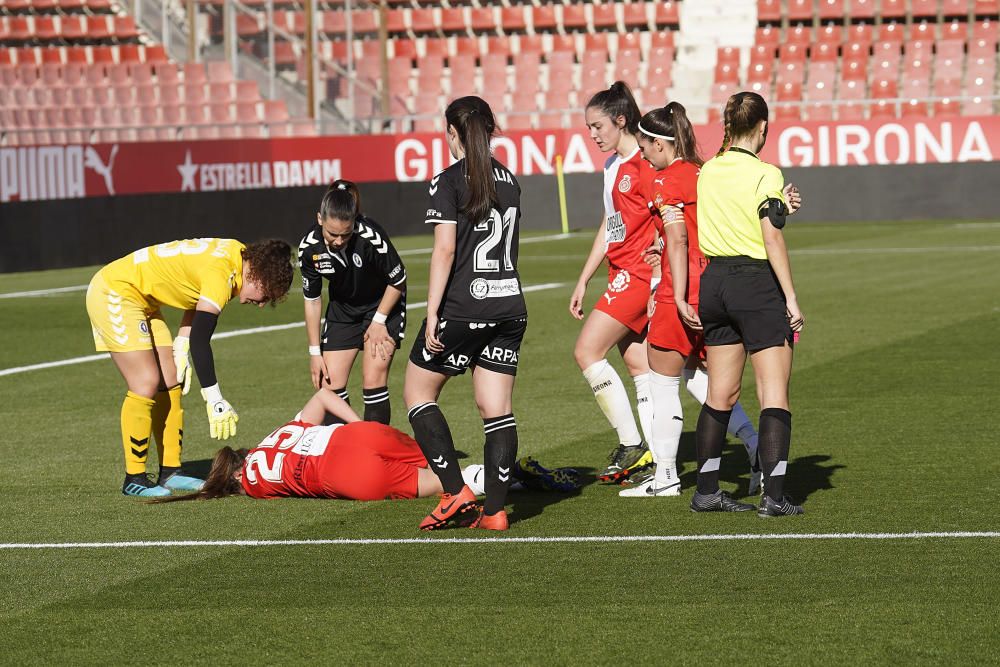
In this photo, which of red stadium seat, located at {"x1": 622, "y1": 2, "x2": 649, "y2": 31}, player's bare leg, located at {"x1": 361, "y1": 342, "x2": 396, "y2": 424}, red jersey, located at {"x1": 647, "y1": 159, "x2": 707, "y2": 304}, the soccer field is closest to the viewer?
the soccer field

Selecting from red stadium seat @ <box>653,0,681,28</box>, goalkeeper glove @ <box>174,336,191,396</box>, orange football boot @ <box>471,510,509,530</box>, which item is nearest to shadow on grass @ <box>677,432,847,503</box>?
orange football boot @ <box>471,510,509,530</box>

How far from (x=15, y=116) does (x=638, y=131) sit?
28.4 meters

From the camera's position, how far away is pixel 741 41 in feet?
129

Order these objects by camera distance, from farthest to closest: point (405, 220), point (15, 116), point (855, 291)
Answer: point (15, 116) → point (405, 220) → point (855, 291)

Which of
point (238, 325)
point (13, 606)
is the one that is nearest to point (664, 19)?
point (238, 325)

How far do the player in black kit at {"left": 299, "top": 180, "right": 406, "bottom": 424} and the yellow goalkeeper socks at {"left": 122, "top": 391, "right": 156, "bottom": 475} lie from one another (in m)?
0.93

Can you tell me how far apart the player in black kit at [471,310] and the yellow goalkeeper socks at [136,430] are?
1.94 m

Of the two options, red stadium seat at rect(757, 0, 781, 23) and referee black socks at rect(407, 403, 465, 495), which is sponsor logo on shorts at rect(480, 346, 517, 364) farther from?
red stadium seat at rect(757, 0, 781, 23)

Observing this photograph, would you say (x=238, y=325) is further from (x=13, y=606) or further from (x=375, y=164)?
(x=375, y=164)

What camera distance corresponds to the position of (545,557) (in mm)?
6941

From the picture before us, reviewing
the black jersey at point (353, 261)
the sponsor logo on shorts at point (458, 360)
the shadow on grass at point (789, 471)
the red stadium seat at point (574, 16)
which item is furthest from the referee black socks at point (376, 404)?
the red stadium seat at point (574, 16)

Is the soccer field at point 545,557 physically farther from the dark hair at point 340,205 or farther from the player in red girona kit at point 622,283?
the dark hair at point 340,205

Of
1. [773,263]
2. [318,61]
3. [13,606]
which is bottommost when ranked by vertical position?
[13,606]

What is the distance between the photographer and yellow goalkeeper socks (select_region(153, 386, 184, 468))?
8945 mm
